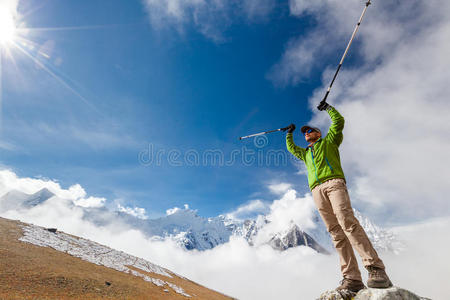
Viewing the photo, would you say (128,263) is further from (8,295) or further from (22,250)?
(8,295)

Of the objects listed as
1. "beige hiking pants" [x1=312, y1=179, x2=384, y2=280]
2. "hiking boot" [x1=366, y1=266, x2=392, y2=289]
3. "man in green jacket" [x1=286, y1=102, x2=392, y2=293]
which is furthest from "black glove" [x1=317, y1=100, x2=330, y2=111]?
"hiking boot" [x1=366, y1=266, x2=392, y2=289]

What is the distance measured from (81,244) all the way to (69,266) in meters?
18.7

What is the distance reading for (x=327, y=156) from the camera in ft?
21.1

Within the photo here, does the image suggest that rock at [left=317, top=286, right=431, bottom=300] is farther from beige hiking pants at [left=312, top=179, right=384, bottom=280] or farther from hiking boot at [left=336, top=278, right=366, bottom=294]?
beige hiking pants at [left=312, top=179, right=384, bottom=280]

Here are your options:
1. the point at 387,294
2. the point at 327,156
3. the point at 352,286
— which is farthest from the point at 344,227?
the point at 327,156

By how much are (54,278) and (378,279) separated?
99.5ft

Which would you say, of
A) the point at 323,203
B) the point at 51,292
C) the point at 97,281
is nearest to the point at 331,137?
the point at 323,203

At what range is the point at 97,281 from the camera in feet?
89.2

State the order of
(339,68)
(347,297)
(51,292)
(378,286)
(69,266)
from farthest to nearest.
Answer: (69,266), (51,292), (339,68), (347,297), (378,286)

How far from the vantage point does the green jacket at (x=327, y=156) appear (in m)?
6.25

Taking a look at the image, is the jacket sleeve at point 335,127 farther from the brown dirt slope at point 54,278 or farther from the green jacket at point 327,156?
the brown dirt slope at point 54,278

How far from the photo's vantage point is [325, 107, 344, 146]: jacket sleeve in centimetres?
662

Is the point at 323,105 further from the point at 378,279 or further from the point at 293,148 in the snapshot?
the point at 378,279

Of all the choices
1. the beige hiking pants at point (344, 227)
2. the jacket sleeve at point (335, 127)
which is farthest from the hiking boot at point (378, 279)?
the jacket sleeve at point (335, 127)
